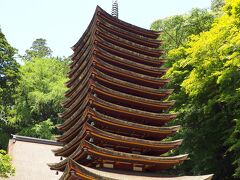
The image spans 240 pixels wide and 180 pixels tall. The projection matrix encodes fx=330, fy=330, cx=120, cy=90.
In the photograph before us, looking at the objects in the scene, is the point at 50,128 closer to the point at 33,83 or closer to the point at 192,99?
the point at 33,83

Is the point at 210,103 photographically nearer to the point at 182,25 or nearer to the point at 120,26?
the point at 120,26

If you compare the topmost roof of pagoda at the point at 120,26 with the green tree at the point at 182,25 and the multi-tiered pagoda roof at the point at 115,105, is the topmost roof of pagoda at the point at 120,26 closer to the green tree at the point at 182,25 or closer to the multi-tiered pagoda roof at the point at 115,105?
the multi-tiered pagoda roof at the point at 115,105

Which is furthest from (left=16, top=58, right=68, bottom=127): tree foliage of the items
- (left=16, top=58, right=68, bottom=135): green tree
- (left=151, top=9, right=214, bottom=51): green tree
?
(left=151, top=9, right=214, bottom=51): green tree

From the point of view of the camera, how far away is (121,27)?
23688 millimetres

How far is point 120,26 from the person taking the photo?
2361 centimetres

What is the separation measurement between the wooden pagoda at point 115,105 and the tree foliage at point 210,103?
8.61 feet

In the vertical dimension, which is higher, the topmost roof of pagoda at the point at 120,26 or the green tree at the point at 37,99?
the topmost roof of pagoda at the point at 120,26

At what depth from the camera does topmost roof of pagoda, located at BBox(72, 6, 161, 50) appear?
2235cm

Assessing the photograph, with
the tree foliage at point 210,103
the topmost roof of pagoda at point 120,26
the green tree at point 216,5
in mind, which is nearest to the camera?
the tree foliage at point 210,103

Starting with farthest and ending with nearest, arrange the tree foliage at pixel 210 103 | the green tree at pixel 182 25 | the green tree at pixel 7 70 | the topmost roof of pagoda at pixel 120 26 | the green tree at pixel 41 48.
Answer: the green tree at pixel 41 48 → the green tree at pixel 182 25 → the green tree at pixel 7 70 → the topmost roof of pagoda at pixel 120 26 → the tree foliage at pixel 210 103

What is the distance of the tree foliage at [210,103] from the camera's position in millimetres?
18719

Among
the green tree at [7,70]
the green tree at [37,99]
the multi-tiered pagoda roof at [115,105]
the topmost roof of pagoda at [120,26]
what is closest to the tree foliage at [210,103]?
the multi-tiered pagoda roof at [115,105]

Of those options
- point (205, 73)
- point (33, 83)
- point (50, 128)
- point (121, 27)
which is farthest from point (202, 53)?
point (33, 83)

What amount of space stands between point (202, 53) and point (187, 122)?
23.7 feet
